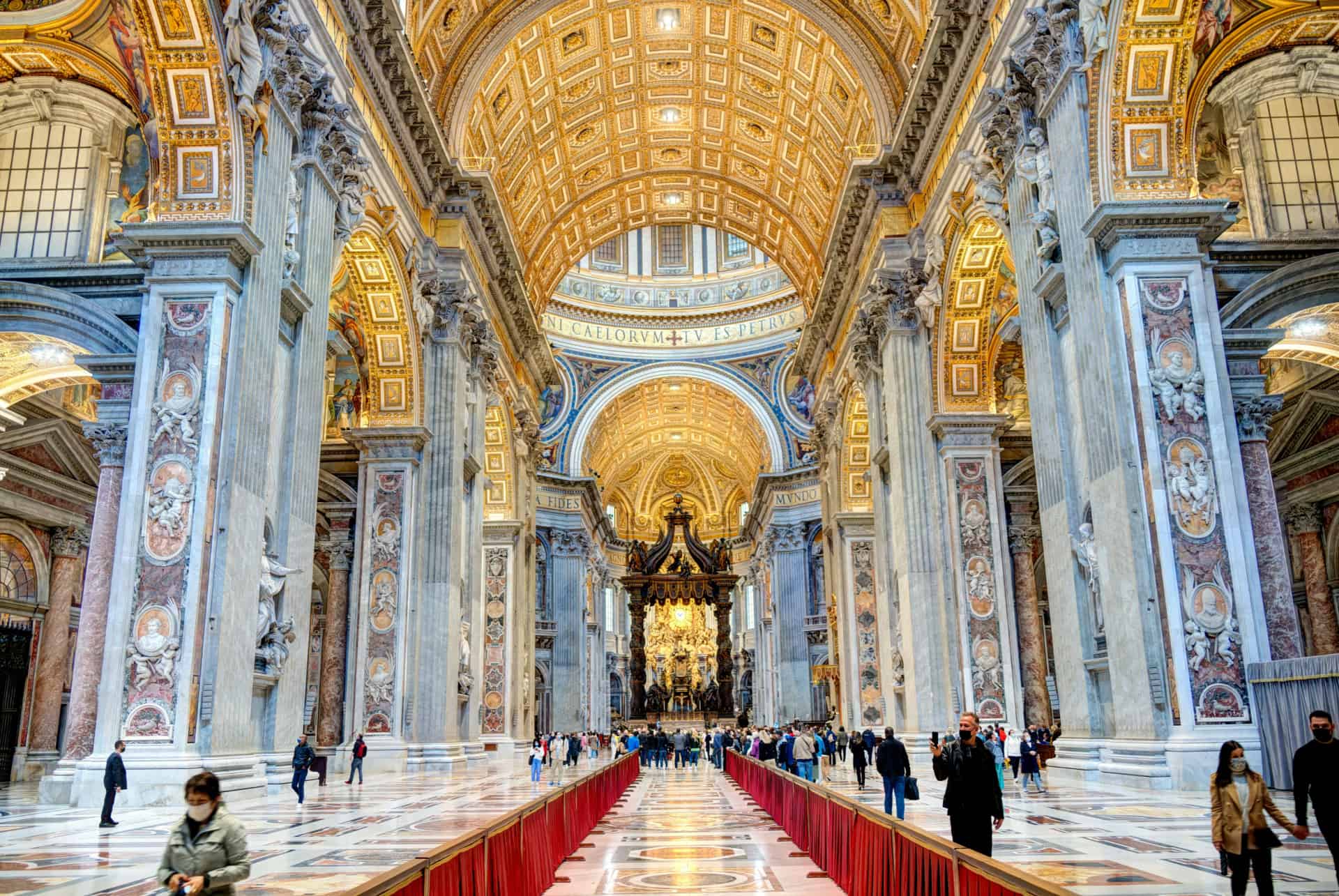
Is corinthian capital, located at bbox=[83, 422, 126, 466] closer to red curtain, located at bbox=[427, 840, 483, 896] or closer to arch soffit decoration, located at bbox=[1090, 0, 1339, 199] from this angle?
red curtain, located at bbox=[427, 840, 483, 896]

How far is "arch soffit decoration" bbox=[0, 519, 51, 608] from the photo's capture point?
64.9ft

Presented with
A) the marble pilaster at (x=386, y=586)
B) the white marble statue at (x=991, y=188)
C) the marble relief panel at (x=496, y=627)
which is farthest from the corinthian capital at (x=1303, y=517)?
the marble relief panel at (x=496, y=627)

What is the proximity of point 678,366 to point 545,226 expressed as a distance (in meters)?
18.2

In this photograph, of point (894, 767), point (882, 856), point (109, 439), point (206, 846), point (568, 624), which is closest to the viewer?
point (206, 846)

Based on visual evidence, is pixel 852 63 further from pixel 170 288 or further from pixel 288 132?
pixel 170 288

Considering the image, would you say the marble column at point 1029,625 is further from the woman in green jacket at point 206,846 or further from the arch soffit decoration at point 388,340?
the woman in green jacket at point 206,846

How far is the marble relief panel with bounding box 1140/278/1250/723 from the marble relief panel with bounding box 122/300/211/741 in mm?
9598

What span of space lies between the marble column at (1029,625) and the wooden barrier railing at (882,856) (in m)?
11.9

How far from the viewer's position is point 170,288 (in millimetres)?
11016

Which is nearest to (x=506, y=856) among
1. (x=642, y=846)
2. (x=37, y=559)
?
(x=642, y=846)

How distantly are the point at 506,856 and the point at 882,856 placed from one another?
2.01 meters

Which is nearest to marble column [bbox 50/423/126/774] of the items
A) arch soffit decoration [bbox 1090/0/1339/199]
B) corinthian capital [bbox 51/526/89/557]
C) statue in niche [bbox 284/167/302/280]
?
statue in niche [bbox 284/167/302/280]

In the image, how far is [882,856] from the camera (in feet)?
17.9

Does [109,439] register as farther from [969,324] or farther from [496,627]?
[496,627]
